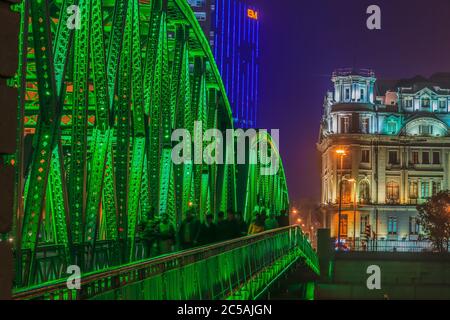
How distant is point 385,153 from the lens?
120 metres

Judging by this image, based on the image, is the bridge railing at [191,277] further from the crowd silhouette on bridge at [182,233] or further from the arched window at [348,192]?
the arched window at [348,192]

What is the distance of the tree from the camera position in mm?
95438

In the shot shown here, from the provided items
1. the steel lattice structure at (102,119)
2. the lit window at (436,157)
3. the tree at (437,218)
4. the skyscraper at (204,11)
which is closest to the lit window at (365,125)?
the lit window at (436,157)

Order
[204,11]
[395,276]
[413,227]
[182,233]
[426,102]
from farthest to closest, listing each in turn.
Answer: [204,11] < [426,102] < [413,227] < [395,276] < [182,233]

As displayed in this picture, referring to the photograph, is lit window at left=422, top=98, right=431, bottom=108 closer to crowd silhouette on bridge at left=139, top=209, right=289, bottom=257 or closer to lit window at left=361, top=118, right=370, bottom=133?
lit window at left=361, top=118, right=370, bottom=133

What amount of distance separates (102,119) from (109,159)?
728 millimetres

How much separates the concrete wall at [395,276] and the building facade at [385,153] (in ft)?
181

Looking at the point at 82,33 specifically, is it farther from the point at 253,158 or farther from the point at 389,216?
the point at 389,216

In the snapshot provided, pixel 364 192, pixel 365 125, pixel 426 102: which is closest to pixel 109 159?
pixel 364 192

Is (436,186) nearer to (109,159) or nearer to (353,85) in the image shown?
(353,85)

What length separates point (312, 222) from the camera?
169750 millimetres

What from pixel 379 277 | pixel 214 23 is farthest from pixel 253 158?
pixel 214 23

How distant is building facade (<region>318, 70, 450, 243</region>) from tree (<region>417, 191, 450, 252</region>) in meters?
13.5
